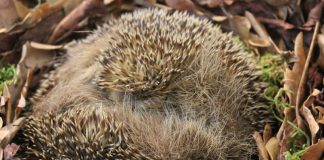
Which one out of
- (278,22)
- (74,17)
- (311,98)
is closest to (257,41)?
(278,22)

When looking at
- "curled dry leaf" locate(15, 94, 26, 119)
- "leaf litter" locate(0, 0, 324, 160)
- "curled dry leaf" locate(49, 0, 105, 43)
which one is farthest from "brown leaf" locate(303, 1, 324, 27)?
"curled dry leaf" locate(15, 94, 26, 119)

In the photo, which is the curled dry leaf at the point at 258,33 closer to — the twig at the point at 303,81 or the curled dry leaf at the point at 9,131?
the twig at the point at 303,81

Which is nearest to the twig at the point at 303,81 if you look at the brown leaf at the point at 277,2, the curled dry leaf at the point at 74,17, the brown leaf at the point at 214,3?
the brown leaf at the point at 277,2

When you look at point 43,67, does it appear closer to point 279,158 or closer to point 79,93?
point 79,93

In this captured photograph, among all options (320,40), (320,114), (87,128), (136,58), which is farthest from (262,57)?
(87,128)

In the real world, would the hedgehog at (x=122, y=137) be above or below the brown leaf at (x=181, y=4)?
below

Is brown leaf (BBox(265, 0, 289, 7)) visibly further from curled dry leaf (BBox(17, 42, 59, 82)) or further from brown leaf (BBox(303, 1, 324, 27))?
curled dry leaf (BBox(17, 42, 59, 82))
